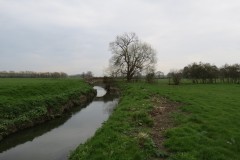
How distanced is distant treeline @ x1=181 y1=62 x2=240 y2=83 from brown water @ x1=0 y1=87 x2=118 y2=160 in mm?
59562

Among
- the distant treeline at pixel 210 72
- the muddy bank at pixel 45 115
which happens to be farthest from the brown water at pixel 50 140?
the distant treeline at pixel 210 72

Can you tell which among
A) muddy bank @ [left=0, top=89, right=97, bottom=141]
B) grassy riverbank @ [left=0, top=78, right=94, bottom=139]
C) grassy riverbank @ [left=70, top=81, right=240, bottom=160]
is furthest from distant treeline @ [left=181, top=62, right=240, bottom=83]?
grassy riverbank @ [left=70, top=81, right=240, bottom=160]

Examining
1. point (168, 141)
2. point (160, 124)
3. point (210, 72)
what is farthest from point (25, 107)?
point (210, 72)

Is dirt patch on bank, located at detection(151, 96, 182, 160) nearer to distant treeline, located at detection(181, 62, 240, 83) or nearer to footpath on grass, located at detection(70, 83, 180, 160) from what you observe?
footpath on grass, located at detection(70, 83, 180, 160)

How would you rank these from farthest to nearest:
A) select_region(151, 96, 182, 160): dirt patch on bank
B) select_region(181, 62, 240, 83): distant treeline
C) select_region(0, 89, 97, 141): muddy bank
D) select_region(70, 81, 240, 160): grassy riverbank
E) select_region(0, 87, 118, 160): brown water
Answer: select_region(181, 62, 240, 83): distant treeline → select_region(0, 89, 97, 141): muddy bank → select_region(0, 87, 118, 160): brown water → select_region(151, 96, 182, 160): dirt patch on bank → select_region(70, 81, 240, 160): grassy riverbank

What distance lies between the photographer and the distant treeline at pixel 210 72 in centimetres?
7531

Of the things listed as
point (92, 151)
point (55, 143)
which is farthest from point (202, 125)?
point (55, 143)

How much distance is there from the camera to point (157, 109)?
19.3 meters

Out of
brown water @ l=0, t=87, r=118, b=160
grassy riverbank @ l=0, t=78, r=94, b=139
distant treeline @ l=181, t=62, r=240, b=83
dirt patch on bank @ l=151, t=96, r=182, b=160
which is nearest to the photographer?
dirt patch on bank @ l=151, t=96, r=182, b=160

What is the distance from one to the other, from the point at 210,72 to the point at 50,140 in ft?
218

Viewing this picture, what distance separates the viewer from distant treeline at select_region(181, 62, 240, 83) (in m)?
75.3

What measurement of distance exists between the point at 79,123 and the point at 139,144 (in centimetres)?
1048

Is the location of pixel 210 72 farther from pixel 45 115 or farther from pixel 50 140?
pixel 50 140

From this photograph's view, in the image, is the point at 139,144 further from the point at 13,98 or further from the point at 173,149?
the point at 13,98
